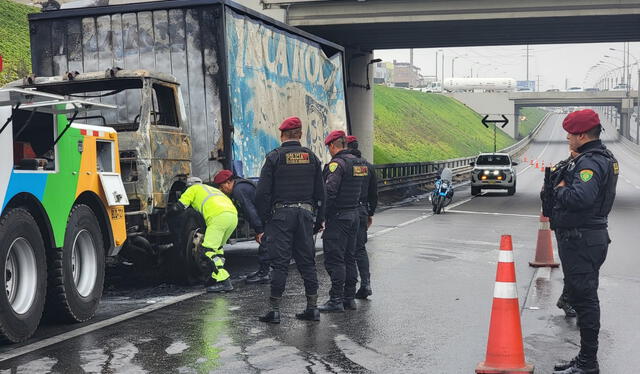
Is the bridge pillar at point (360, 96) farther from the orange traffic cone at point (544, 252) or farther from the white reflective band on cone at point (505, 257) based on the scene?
the white reflective band on cone at point (505, 257)

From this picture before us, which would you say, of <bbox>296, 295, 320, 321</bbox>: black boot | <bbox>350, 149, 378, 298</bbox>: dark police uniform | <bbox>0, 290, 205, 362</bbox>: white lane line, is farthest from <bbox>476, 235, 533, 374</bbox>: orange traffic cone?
<bbox>350, 149, 378, 298</bbox>: dark police uniform

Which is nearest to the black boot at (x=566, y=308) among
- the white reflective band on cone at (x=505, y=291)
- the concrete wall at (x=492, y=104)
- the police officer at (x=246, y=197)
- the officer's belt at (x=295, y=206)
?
the officer's belt at (x=295, y=206)

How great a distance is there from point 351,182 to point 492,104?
4690 inches

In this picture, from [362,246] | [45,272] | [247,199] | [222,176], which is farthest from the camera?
[247,199]

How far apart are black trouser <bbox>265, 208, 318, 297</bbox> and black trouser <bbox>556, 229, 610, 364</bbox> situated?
9.27 ft

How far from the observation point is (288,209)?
8797mm

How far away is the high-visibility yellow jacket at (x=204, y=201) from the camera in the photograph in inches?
420

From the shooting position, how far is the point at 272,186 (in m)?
8.87

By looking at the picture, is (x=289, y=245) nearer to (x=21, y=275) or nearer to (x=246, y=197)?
(x=21, y=275)

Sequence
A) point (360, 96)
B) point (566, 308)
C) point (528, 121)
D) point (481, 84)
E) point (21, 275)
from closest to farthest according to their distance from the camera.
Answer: point (21, 275), point (566, 308), point (360, 96), point (481, 84), point (528, 121)

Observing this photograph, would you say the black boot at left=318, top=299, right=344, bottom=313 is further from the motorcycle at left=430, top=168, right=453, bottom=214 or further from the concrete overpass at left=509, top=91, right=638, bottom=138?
the concrete overpass at left=509, top=91, right=638, bottom=138

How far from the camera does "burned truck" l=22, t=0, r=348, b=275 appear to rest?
34.5ft

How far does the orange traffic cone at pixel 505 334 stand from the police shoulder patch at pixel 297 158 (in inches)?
108

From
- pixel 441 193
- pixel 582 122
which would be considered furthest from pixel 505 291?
pixel 441 193
